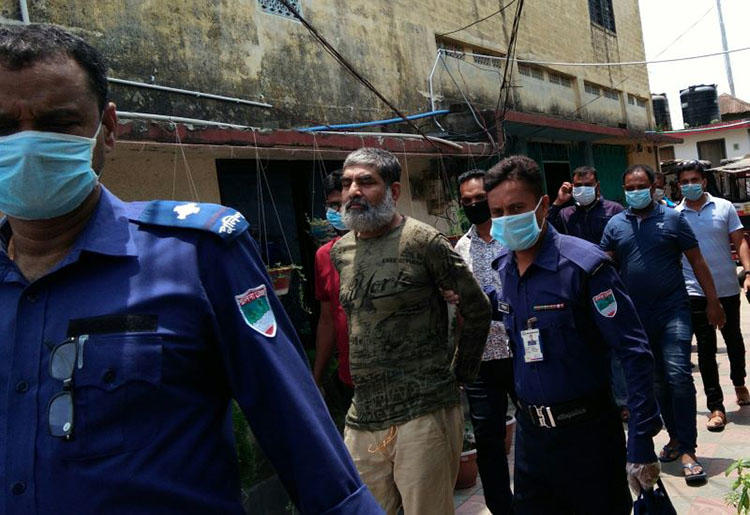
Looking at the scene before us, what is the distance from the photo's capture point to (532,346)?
284 centimetres

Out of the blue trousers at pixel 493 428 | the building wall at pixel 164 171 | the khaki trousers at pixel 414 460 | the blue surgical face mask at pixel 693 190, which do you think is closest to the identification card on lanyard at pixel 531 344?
the khaki trousers at pixel 414 460

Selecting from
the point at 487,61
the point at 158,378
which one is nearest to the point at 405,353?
the point at 158,378

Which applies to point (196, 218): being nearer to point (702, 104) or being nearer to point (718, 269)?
point (718, 269)

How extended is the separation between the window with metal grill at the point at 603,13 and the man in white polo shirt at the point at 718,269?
11.5 meters

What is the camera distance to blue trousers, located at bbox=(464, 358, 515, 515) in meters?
3.73

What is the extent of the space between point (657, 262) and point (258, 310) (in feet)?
12.7

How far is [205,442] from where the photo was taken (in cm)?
129

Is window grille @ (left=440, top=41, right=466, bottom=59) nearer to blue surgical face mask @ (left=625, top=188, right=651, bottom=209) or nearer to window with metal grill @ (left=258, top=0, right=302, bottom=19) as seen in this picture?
window with metal grill @ (left=258, top=0, right=302, bottom=19)

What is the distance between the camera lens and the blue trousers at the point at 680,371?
14.6 ft

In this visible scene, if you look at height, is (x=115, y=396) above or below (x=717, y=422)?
above

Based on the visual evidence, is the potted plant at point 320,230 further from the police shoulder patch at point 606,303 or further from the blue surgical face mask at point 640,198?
the police shoulder patch at point 606,303

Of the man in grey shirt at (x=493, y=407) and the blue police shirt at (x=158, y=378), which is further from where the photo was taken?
the man in grey shirt at (x=493, y=407)

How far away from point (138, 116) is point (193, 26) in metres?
1.95

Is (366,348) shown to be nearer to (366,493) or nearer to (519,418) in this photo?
(519,418)
